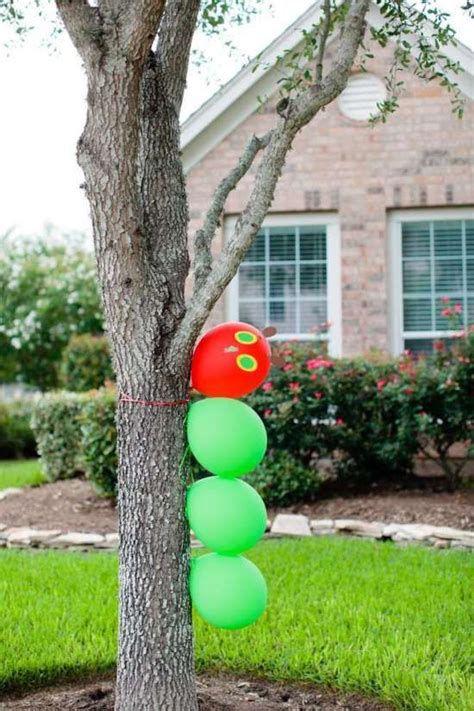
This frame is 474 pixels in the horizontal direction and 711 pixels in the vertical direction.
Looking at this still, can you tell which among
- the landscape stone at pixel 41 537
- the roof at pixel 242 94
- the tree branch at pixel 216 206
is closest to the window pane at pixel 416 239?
the roof at pixel 242 94

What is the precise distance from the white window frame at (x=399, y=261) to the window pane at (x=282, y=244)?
1030 millimetres

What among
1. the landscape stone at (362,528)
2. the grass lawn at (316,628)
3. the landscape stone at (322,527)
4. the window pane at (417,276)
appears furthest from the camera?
the window pane at (417,276)

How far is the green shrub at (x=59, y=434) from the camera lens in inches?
379

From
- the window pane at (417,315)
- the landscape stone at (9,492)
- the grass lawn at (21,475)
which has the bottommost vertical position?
the landscape stone at (9,492)

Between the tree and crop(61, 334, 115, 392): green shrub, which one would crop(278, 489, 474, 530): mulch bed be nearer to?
the tree

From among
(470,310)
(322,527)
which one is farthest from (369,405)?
(470,310)

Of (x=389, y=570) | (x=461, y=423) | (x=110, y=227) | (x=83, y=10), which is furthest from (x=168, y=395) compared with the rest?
(x=461, y=423)

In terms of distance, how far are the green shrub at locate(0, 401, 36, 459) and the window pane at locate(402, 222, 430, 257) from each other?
7977mm

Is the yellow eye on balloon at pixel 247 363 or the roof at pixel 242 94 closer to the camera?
the yellow eye on balloon at pixel 247 363

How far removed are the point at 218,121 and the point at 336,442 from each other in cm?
377

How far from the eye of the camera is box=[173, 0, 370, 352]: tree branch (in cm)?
296

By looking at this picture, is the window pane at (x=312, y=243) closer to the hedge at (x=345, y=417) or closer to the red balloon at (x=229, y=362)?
the hedge at (x=345, y=417)

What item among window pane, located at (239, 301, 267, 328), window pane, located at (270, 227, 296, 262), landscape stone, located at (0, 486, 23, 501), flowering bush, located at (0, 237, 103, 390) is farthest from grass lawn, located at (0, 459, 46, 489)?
flowering bush, located at (0, 237, 103, 390)

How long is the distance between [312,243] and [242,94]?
1.72m
